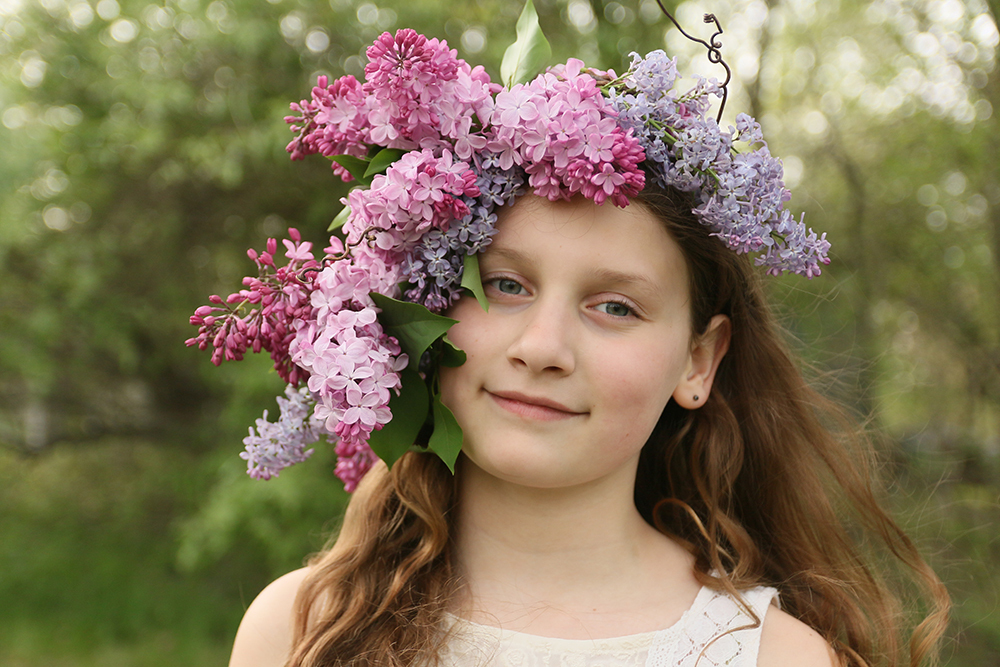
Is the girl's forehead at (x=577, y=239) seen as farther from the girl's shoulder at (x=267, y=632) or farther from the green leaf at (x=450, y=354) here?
the girl's shoulder at (x=267, y=632)

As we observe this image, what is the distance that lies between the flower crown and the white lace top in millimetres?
511

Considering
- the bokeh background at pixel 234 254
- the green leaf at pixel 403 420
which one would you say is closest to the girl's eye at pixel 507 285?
the green leaf at pixel 403 420

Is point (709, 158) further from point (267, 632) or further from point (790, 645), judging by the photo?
point (267, 632)

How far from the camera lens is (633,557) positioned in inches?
87.8

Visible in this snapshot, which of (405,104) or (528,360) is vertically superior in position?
(405,104)

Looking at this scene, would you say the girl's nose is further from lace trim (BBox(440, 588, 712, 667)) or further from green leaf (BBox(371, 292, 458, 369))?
lace trim (BBox(440, 588, 712, 667))

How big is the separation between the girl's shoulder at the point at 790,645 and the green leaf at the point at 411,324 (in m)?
1.15

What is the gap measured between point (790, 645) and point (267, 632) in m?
1.37

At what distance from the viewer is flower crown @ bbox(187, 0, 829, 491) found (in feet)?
5.92

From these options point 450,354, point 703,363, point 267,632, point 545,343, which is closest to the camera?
point 545,343

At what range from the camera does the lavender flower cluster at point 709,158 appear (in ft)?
6.25

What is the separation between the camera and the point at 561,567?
215 centimetres

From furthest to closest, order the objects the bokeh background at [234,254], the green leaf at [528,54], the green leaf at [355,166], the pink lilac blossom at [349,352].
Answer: the bokeh background at [234,254] < the green leaf at [528,54] < the green leaf at [355,166] < the pink lilac blossom at [349,352]

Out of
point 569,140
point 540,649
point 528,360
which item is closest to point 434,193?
point 569,140
